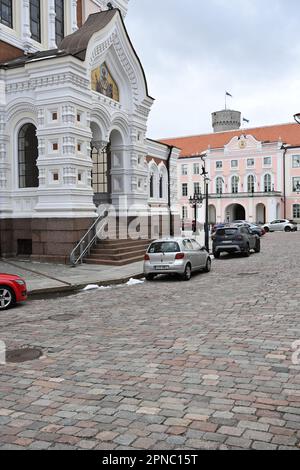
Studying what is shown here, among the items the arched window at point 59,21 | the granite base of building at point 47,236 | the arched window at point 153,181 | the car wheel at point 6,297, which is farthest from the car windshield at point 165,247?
the arched window at point 153,181

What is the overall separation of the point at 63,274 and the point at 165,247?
3.59 m

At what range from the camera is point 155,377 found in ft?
19.9

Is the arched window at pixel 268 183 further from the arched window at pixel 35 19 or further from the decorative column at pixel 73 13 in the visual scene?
the arched window at pixel 35 19

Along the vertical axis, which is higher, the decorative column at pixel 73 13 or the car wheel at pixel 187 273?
the decorative column at pixel 73 13

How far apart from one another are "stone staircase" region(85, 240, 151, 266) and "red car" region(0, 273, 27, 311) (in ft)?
25.1

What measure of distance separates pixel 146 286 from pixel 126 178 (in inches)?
423

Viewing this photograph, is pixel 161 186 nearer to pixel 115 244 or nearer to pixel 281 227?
pixel 115 244

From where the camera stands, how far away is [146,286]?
14828mm

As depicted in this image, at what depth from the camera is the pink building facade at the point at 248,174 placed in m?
71.1

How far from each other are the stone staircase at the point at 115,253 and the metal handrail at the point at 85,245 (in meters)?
0.26

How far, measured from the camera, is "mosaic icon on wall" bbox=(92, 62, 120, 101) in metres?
21.6

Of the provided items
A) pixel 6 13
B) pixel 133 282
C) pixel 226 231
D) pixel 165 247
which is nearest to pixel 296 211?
pixel 226 231

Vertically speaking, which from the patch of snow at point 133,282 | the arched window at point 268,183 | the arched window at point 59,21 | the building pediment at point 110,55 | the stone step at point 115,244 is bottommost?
the patch of snow at point 133,282
